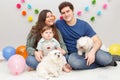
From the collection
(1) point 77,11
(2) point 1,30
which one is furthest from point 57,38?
(2) point 1,30

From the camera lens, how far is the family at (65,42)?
1.95 metres

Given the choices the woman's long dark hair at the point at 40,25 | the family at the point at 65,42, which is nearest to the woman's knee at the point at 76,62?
the family at the point at 65,42

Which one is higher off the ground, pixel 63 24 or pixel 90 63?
pixel 63 24

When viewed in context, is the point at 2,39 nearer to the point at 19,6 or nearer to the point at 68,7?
the point at 19,6

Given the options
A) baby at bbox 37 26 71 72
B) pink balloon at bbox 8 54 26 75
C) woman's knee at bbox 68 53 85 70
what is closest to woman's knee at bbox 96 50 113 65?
woman's knee at bbox 68 53 85 70

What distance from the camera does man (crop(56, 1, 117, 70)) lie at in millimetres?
1943

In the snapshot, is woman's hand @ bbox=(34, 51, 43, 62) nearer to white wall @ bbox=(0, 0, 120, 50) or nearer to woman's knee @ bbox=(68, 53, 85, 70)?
woman's knee @ bbox=(68, 53, 85, 70)

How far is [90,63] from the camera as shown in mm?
1928

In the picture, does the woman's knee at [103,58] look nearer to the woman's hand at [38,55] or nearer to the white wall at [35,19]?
the woman's hand at [38,55]

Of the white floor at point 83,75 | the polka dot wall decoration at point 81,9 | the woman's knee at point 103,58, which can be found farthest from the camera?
the polka dot wall decoration at point 81,9

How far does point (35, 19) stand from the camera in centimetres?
278

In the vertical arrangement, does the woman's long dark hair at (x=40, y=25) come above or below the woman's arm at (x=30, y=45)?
above

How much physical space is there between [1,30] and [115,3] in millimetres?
1371

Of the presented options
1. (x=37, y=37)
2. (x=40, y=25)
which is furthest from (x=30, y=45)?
(x=40, y=25)
